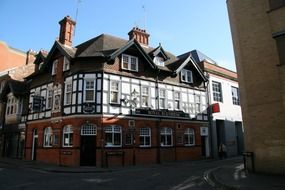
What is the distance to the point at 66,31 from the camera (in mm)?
24625

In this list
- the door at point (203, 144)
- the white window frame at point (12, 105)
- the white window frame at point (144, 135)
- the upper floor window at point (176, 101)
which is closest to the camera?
the white window frame at point (144, 135)

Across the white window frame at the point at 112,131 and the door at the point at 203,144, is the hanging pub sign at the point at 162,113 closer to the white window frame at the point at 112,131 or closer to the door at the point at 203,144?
the white window frame at the point at 112,131

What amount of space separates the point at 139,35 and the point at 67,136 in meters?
13.7

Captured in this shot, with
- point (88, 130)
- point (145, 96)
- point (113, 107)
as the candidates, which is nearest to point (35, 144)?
point (88, 130)

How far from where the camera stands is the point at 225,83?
31.8m

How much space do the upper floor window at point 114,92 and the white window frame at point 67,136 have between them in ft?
14.0

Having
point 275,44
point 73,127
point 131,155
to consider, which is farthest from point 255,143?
point 73,127

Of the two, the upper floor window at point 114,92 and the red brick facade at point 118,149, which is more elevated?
the upper floor window at point 114,92

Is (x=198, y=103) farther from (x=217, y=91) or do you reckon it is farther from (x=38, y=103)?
(x=38, y=103)

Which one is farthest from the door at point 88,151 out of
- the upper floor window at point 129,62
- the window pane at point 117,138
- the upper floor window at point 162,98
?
the upper floor window at point 162,98

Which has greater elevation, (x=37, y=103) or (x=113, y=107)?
(x=37, y=103)

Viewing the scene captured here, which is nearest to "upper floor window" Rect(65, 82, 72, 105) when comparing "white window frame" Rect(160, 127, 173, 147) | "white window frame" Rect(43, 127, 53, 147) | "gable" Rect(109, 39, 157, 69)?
"white window frame" Rect(43, 127, 53, 147)

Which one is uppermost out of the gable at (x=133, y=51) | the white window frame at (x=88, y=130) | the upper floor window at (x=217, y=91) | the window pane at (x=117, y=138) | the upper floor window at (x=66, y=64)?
the gable at (x=133, y=51)

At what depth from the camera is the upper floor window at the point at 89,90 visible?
21016 millimetres
